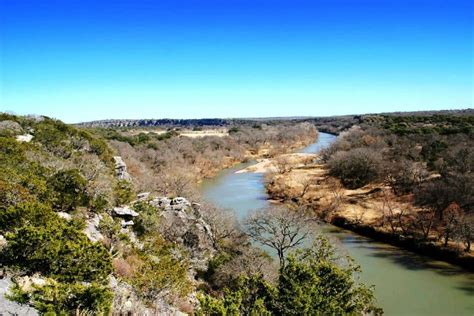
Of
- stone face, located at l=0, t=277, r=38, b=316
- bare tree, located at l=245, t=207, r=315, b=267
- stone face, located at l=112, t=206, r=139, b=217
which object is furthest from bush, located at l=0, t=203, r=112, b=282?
bare tree, located at l=245, t=207, r=315, b=267

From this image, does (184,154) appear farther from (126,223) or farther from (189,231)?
(126,223)

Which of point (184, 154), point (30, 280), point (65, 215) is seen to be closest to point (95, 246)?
point (30, 280)

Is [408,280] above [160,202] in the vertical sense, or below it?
below

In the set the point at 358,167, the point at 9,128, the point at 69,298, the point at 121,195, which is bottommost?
the point at 358,167

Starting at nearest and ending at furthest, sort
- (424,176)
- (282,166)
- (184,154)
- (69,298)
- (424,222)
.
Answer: (69,298)
(424,222)
(424,176)
(282,166)
(184,154)

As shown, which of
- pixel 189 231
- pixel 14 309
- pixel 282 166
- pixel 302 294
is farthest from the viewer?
pixel 282 166

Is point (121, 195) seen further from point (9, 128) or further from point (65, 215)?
point (9, 128)

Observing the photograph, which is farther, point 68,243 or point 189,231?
point 189,231

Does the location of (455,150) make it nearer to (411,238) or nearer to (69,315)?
(411,238)
